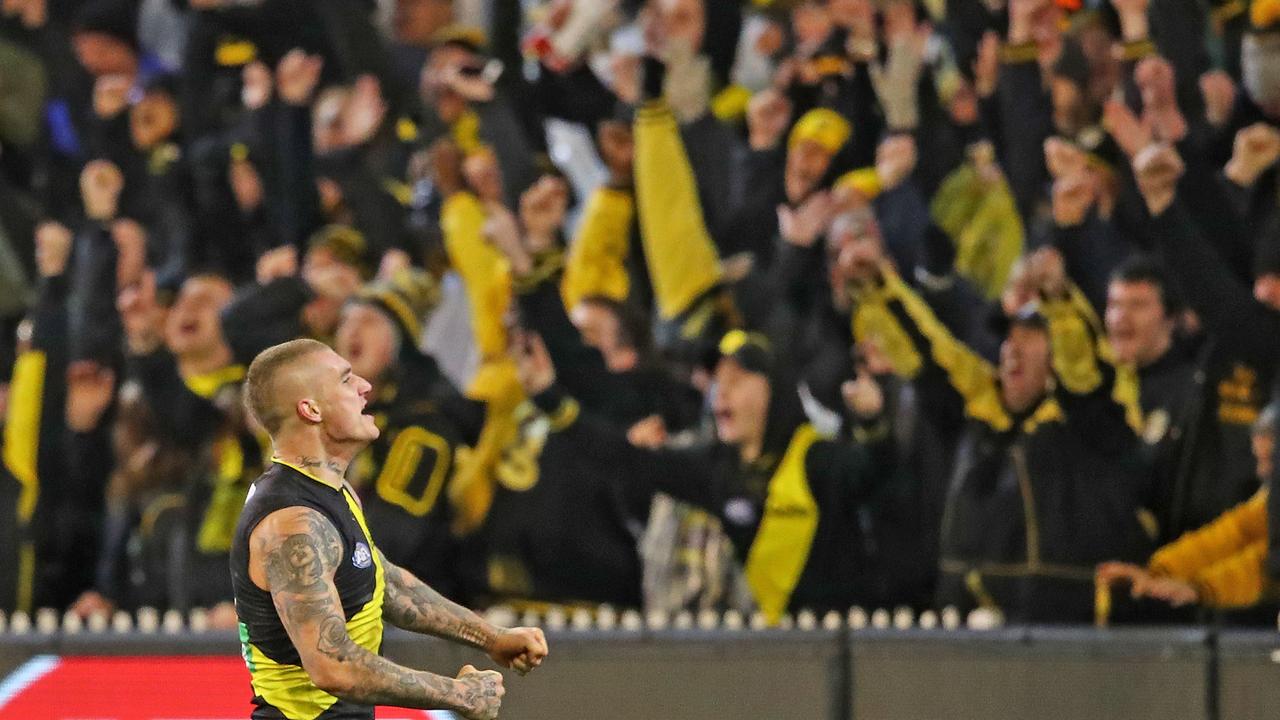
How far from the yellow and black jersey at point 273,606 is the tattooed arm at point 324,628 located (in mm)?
32

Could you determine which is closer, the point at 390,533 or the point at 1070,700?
the point at 1070,700

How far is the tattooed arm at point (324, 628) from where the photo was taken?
3117mm

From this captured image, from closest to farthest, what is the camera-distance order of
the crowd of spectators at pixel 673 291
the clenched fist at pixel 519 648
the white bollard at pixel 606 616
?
the clenched fist at pixel 519 648 → the crowd of spectators at pixel 673 291 → the white bollard at pixel 606 616

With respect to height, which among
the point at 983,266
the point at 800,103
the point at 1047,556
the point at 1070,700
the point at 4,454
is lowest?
the point at 1070,700

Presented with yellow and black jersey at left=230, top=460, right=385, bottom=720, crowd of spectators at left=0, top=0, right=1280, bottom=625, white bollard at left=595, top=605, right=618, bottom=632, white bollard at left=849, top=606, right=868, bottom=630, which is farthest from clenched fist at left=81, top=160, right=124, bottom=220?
yellow and black jersey at left=230, top=460, right=385, bottom=720

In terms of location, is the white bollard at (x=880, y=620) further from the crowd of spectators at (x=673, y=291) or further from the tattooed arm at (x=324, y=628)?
the tattooed arm at (x=324, y=628)

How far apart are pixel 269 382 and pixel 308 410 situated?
84 mm

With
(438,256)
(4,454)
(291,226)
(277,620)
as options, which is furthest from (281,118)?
(277,620)

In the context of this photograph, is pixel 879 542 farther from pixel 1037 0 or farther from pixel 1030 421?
pixel 1037 0

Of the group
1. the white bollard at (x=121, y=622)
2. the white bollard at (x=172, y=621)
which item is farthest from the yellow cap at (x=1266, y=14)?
the white bollard at (x=121, y=622)

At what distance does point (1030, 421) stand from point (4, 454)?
3331mm

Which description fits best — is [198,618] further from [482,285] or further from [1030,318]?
[1030,318]

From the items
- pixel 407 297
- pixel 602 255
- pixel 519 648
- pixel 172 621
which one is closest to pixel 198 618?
pixel 172 621

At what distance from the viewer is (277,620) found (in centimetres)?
323
